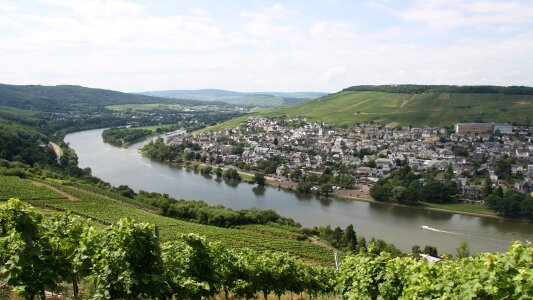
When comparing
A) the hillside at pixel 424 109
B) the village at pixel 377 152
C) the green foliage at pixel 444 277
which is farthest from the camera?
the hillside at pixel 424 109

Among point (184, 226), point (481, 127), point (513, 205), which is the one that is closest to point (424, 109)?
point (481, 127)

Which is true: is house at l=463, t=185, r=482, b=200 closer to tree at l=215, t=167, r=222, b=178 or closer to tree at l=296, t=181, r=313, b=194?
tree at l=296, t=181, r=313, b=194

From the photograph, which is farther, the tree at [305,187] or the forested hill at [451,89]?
the forested hill at [451,89]

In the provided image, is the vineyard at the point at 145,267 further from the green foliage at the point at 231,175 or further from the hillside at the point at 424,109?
the hillside at the point at 424,109

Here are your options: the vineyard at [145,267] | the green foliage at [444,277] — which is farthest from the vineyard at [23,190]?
the green foliage at [444,277]

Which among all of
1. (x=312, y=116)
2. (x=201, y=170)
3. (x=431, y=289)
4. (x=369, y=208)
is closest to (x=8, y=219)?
(x=431, y=289)

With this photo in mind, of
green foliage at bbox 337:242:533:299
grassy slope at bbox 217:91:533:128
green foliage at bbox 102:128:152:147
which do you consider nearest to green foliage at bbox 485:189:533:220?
green foliage at bbox 337:242:533:299

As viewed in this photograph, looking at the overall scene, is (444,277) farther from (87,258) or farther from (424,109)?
(424,109)
